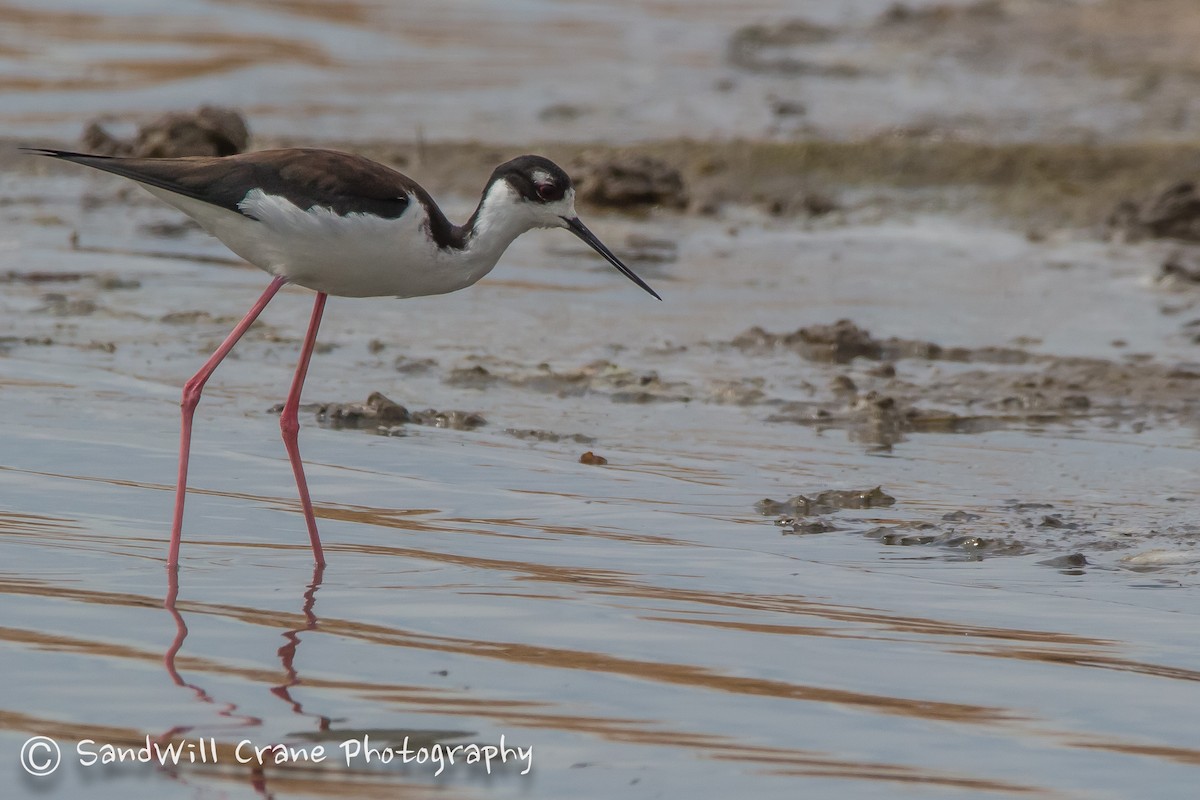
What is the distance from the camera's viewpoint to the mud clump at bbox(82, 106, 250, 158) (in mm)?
10766

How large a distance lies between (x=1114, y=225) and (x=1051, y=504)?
16.9 ft

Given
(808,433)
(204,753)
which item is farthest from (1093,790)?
(808,433)

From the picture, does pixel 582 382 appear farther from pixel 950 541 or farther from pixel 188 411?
pixel 950 541

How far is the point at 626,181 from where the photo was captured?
11148 millimetres

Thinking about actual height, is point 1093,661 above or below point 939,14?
below

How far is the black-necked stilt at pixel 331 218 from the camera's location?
5453 mm

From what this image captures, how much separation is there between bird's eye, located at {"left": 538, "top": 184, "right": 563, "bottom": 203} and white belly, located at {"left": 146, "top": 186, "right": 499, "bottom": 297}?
242mm

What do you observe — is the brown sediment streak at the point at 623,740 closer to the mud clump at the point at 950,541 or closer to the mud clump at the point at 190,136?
the mud clump at the point at 950,541

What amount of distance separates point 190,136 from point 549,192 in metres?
5.50

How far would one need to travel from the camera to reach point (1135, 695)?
4.24 meters

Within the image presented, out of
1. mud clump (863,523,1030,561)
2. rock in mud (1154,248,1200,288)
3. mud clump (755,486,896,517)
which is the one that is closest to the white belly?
mud clump (755,486,896,517)

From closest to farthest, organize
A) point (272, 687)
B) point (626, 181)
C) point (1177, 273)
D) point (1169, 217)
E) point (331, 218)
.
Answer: point (272, 687) → point (331, 218) → point (1177, 273) → point (1169, 217) → point (626, 181)

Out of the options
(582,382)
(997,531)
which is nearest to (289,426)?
(582,382)

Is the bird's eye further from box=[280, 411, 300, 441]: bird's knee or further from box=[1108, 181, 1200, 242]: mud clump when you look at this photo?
box=[1108, 181, 1200, 242]: mud clump
